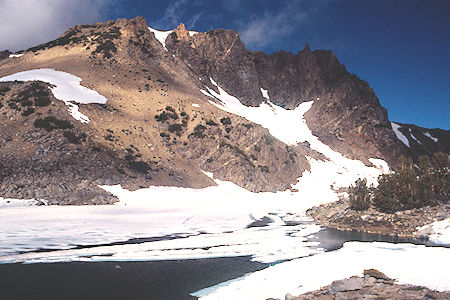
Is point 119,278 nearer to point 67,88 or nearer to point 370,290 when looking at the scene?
point 370,290

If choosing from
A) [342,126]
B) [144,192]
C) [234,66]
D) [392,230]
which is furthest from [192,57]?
[392,230]

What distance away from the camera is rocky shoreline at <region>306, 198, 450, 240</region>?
22297 millimetres

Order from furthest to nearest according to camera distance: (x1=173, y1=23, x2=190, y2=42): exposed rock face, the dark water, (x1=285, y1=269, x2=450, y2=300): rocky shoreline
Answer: (x1=173, y1=23, x2=190, y2=42): exposed rock face < the dark water < (x1=285, y1=269, x2=450, y2=300): rocky shoreline

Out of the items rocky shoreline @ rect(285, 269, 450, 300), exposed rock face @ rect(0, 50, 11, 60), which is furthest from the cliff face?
rocky shoreline @ rect(285, 269, 450, 300)

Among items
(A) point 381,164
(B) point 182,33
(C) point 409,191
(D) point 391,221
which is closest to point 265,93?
(B) point 182,33

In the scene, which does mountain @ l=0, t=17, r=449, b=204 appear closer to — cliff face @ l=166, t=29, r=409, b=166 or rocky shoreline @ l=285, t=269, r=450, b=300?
cliff face @ l=166, t=29, r=409, b=166

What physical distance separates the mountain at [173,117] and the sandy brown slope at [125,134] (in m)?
0.22

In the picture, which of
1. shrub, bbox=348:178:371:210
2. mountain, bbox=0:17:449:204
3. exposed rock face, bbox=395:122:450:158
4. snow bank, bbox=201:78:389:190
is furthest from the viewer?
exposed rock face, bbox=395:122:450:158

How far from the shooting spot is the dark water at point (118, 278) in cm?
1128

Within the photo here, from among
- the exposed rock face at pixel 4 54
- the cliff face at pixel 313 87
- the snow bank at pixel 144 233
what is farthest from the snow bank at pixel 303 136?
the exposed rock face at pixel 4 54

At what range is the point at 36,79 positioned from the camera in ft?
194

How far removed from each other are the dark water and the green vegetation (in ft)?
55.4

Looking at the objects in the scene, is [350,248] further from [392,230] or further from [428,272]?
[392,230]

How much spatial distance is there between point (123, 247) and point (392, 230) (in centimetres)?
1859
